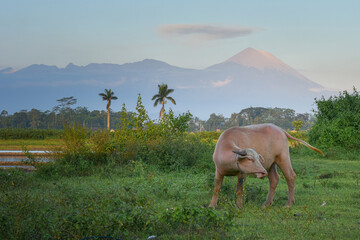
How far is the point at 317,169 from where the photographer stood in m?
15.6

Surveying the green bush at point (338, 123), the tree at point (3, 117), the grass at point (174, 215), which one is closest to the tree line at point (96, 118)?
the tree at point (3, 117)

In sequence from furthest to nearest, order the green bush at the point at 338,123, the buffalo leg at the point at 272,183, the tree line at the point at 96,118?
the tree line at the point at 96,118 → the green bush at the point at 338,123 → the buffalo leg at the point at 272,183

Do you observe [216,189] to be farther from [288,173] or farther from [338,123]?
[338,123]

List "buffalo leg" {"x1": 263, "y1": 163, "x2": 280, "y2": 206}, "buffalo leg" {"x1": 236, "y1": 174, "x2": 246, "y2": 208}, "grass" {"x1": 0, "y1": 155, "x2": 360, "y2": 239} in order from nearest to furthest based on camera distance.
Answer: "grass" {"x1": 0, "y1": 155, "x2": 360, "y2": 239}
"buffalo leg" {"x1": 236, "y1": 174, "x2": 246, "y2": 208}
"buffalo leg" {"x1": 263, "y1": 163, "x2": 280, "y2": 206}

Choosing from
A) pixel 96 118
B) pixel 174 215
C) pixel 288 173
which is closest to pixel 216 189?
pixel 288 173

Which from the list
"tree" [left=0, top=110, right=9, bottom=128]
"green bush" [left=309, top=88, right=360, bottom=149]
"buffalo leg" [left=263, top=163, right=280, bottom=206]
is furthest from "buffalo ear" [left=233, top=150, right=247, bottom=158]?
"tree" [left=0, top=110, right=9, bottom=128]

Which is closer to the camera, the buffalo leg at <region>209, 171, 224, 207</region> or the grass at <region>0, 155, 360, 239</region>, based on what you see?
the grass at <region>0, 155, 360, 239</region>

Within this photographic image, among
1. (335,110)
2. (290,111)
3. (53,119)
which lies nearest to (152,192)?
(335,110)

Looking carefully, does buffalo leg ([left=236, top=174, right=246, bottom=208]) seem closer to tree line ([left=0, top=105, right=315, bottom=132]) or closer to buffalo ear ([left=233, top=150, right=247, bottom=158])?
buffalo ear ([left=233, top=150, right=247, bottom=158])

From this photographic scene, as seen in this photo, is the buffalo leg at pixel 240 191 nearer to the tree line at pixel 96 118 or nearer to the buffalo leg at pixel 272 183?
the buffalo leg at pixel 272 183

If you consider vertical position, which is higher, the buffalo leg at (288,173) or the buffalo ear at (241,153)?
the buffalo ear at (241,153)

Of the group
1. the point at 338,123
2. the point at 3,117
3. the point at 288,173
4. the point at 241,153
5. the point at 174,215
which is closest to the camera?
the point at 174,215

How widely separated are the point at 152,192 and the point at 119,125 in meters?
7.33

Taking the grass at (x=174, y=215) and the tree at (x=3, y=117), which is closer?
the grass at (x=174, y=215)
